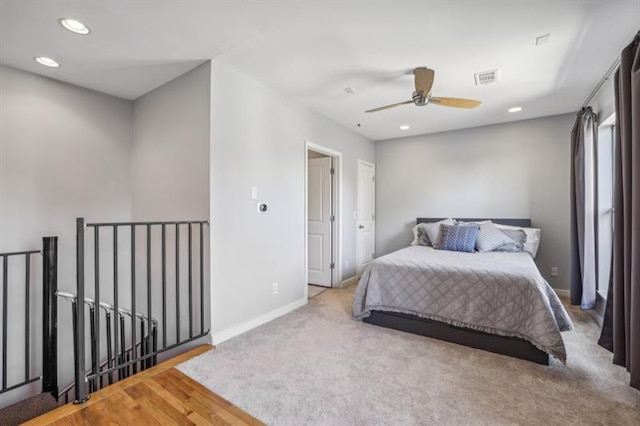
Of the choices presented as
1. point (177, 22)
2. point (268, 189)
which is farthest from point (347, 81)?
point (177, 22)

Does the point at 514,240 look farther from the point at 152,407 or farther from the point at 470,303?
the point at 152,407

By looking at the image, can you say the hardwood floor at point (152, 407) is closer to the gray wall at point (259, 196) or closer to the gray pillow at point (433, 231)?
the gray wall at point (259, 196)

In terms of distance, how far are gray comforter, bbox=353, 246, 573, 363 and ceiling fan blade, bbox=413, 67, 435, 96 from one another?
1.67 meters

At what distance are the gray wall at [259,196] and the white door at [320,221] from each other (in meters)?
0.63

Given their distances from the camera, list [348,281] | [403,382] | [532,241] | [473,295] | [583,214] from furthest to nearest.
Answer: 1. [348,281]
2. [532,241]
3. [583,214]
4. [473,295]
5. [403,382]

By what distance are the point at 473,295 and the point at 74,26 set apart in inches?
146

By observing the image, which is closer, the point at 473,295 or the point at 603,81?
the point at 473,295

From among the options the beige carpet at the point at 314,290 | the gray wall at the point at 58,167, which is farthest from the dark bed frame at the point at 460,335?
the gray wall at the point at 58,167

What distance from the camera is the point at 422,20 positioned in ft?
6.75

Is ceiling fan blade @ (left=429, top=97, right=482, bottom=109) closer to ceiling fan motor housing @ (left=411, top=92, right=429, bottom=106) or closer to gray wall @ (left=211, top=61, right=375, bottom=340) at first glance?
ceiling fan motor housing @ (left=411, top=92, right=429, bottom=106)

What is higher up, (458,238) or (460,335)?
(458,238)

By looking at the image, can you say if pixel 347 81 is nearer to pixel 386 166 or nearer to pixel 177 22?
pixel 177 22

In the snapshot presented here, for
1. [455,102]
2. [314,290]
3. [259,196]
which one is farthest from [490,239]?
[259,196]

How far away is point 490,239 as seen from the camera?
149 inches
